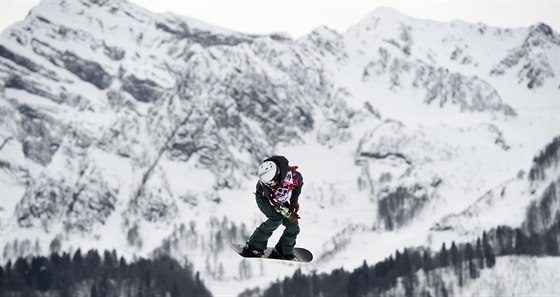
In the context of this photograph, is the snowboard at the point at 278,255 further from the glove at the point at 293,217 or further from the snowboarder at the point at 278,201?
the glove at the point at 293,217

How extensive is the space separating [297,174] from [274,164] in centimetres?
91

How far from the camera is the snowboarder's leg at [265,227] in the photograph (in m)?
20.8

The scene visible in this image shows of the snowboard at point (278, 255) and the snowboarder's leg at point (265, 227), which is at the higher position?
the snowboarder's leg at point (265, 227)

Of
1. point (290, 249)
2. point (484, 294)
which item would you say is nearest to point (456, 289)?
point (484, 294)

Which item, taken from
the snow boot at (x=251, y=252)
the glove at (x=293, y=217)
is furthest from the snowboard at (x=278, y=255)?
the glove at (x=293, y=217)

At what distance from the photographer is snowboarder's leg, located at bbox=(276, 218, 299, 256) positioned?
834 inches

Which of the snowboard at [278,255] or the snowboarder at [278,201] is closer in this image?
the snowboarder at [278,201]

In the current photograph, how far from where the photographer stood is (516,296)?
180500 millimetres

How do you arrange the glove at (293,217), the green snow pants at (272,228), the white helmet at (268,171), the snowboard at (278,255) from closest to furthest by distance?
the white helmet at (268,171)
the glove at (293,217)
the green snow pants at (272,228)
the snowboard at (278,255)

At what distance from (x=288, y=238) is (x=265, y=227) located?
2.15 ft

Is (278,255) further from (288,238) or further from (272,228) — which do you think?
(272,228)

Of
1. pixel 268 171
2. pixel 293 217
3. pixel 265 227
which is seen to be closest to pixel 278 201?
pixel 293 217

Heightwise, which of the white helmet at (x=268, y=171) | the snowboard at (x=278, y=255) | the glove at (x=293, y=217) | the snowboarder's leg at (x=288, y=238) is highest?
the white helmet at (x=268, y=171)

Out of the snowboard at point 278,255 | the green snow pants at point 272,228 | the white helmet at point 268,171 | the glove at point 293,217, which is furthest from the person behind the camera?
the snowboard at point 278,255
